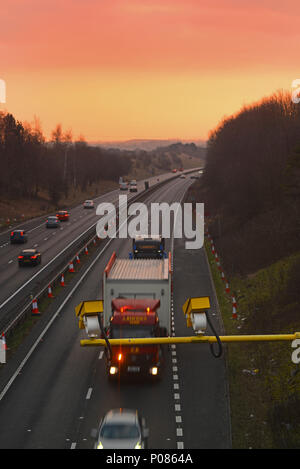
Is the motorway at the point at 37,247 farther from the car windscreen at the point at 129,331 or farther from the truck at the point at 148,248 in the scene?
the car windscreen at the point at 129,331

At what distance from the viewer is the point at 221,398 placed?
64.7 ft

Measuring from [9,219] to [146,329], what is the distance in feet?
195

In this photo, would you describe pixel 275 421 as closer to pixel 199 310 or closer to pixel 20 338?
Answer: pixel 199 310

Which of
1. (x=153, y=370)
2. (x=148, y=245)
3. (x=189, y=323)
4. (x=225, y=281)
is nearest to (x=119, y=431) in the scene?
(x=189, y=323)

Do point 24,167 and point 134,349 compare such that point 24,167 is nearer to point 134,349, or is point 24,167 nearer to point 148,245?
point 148,245

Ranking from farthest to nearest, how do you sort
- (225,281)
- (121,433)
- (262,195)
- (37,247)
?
(262,195) → (37,247) → (225,281) → (121,433)

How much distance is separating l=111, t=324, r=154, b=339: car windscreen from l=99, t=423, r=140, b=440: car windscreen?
5.80 m

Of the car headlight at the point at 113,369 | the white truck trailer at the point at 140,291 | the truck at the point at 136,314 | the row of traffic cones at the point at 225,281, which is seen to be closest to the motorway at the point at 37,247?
the white truck trailer at the point at 140,291

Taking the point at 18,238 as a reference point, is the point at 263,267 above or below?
below

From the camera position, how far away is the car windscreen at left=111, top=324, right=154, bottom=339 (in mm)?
20484

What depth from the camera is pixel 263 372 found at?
21938mm

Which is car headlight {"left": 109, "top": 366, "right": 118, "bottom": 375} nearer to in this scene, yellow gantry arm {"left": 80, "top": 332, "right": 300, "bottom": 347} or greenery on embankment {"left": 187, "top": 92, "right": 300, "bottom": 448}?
greenery on embankment {"left": 187, "top": 92, "right": 300, "bottom": 448}

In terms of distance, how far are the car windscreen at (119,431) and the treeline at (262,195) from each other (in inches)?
1007

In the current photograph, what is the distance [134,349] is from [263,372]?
5.32 m
